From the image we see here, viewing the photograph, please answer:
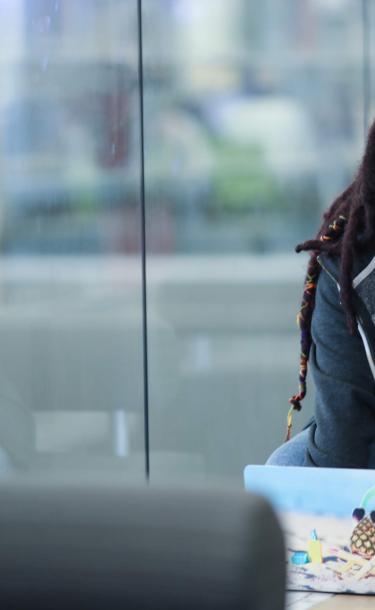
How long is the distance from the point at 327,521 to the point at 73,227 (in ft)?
6.57

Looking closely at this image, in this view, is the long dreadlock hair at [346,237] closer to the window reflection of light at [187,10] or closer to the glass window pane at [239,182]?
the glass window pane at [239,182]

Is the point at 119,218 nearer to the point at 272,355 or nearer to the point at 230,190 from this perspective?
the point at 230,190

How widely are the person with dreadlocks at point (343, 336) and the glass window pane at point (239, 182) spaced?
1.23m

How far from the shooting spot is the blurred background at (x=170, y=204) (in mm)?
3643

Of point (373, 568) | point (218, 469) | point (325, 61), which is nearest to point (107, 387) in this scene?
point (218, 469)

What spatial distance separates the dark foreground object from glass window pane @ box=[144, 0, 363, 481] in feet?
8.92

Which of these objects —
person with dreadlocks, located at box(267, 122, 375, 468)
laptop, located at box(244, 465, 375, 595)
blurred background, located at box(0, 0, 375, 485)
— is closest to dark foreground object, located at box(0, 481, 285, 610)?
laptop, located at box(244, 465, 375, 595)

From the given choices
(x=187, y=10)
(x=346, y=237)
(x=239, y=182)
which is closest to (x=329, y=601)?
(x=346, y=237)

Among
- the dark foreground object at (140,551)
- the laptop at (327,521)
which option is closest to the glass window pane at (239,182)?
the laptop at (327,521)

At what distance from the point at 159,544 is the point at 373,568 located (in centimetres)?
99

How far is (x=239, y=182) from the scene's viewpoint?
3.67 m

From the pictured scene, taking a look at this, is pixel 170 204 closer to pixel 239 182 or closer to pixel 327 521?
pixel 239 182

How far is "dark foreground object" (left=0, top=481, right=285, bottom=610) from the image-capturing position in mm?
914

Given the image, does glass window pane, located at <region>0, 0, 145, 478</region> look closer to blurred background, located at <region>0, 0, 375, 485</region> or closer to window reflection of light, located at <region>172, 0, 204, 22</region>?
blurred background, located at <region>0, 0, 375, 485</region>
